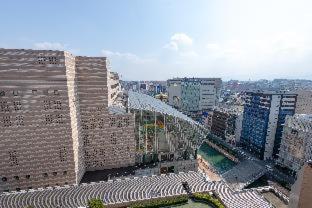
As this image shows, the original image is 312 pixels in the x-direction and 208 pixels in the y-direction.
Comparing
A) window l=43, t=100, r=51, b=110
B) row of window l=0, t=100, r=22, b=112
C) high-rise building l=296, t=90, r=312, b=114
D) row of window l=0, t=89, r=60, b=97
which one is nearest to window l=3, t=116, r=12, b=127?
row of window l=0, t=100, r=22, b=112

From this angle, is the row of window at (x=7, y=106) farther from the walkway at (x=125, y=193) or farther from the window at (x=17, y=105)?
the walkway at (x=125, y=193)

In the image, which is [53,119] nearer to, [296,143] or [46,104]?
[46,104]

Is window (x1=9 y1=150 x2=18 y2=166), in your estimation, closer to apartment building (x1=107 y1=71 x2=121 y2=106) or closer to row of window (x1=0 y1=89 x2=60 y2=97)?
row of window (x1=0 y1=89 x2=60 y2=97)

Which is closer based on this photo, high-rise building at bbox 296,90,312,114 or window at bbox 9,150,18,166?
window at bbox 9,150,18,166

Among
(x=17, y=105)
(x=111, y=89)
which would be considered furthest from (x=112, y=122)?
(x=17, y=105)

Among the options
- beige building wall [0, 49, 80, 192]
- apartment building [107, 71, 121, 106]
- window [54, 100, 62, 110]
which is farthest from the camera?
apartment building [107, 71, 121, 106]

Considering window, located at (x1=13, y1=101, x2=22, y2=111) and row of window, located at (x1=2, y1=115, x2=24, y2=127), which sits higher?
window, located at (x1=13, y1=101, x2=22, y2=111)

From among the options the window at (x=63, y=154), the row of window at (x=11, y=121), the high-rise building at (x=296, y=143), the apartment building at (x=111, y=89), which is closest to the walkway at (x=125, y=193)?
the window at (x=63, y=154)
